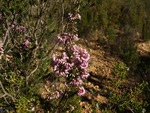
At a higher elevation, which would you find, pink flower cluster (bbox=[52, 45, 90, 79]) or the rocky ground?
pink flower cluster (bbox=[52, 45, 90, 79])

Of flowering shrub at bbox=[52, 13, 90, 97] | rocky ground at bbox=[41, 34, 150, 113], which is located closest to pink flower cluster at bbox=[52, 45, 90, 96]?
flowering shrub at bbox=[52, 13, 90, 97]

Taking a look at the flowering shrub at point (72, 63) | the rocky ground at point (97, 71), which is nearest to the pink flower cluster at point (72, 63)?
the flowering shrub at point (72, 63)

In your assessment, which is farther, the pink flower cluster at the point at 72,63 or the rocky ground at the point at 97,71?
the rocky ground at the point at 97,71

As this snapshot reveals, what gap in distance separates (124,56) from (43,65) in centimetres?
305

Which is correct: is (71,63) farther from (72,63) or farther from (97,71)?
A: (97,71)

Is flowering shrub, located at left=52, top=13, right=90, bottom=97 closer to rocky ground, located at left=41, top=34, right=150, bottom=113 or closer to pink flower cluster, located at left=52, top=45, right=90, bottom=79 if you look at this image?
pink flower cluster, located at left=52, top=45, right=90, bottom=79

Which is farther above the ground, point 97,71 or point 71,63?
point 71,63

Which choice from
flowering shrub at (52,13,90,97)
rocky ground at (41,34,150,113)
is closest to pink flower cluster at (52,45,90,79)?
flowering shrub at (52,13,90,97)

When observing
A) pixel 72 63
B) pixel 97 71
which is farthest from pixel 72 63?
pixel 97 71

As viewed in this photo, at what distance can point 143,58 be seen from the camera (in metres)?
4.86

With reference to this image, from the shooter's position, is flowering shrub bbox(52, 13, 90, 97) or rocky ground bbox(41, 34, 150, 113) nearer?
flowering shrub bbox(52, 13, 90, 97)

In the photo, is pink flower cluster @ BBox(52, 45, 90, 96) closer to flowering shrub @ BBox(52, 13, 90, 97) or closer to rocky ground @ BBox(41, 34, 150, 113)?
flowering shrub @ BBox(52, 13, 90, 97)

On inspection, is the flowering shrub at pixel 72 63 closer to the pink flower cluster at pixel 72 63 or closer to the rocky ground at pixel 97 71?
the pink flower cluster at pixel 72 63

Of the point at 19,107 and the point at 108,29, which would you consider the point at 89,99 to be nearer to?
the point at 19,107
